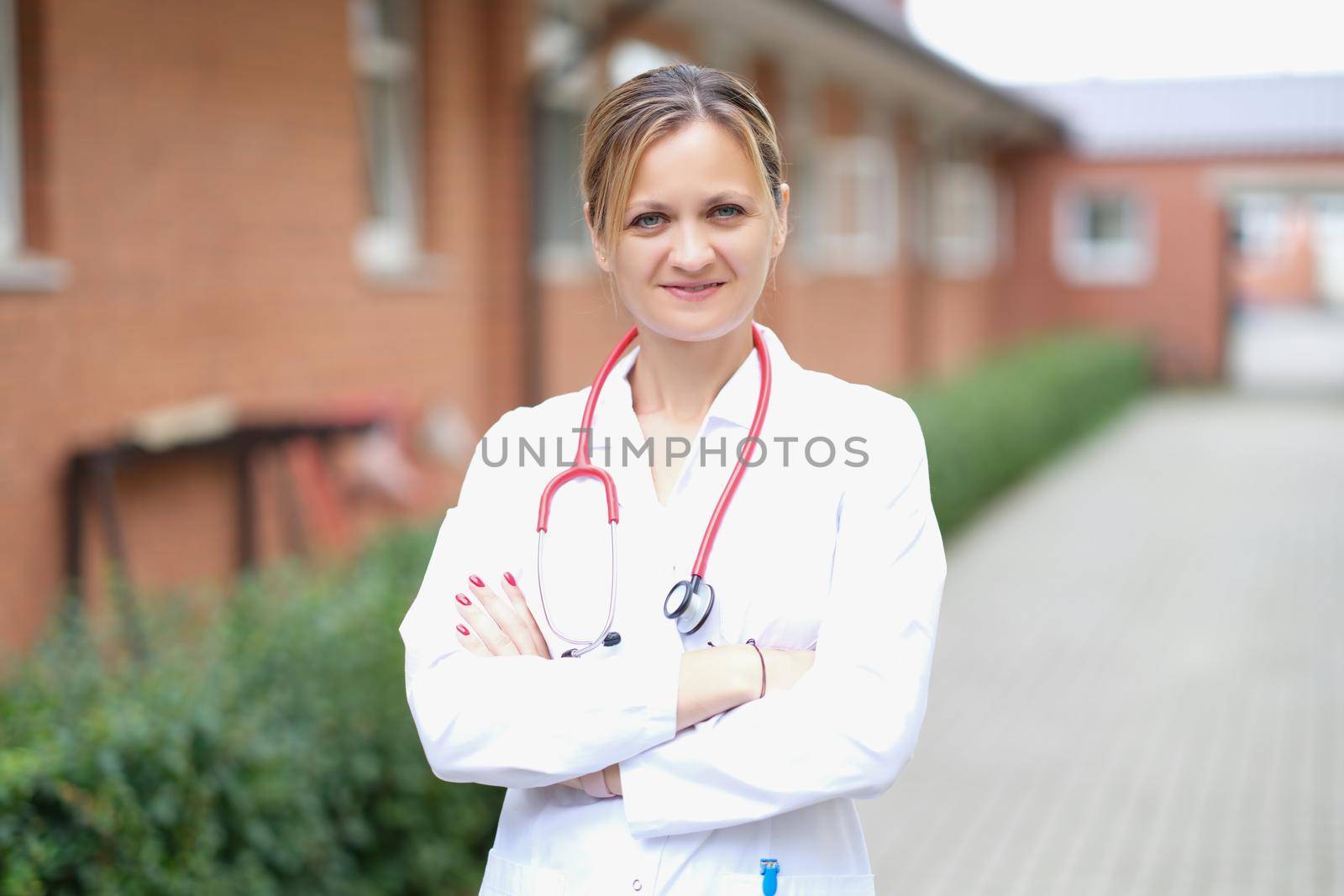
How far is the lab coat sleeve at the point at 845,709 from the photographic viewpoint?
1.81 m

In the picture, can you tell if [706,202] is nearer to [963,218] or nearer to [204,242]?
[204,242]

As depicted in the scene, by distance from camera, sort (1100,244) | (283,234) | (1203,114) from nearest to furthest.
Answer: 1. (283,234)
2. (1100,244)
3. (1203,114)

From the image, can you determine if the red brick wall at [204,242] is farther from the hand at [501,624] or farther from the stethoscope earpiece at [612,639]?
the stethoscope earpiece at [612,639]

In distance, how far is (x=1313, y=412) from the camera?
2314cm

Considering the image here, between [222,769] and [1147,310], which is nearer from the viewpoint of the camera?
[222,769]

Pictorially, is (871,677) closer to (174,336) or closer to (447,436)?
(174,336)

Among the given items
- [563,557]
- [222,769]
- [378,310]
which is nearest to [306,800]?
[222,769]

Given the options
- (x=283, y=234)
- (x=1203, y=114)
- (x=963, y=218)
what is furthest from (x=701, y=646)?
(x=1203, y=114)

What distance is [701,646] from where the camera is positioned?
189 cm

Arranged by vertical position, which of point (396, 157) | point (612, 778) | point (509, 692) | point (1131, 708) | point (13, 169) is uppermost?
point (396, 157)

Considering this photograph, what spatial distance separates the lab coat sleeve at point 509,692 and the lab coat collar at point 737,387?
0.15 m

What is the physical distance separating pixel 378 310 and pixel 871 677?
6.90m

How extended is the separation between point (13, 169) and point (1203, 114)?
25936 millimetres

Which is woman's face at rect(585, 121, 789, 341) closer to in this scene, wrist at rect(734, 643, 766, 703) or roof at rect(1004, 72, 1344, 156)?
wrist at rect(734, 643, 766, 703)
